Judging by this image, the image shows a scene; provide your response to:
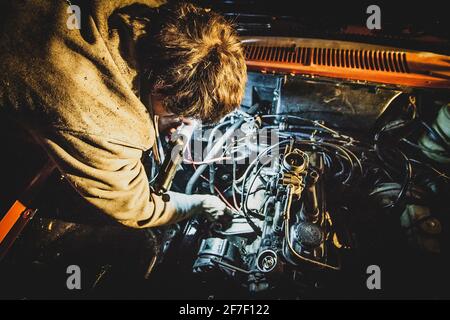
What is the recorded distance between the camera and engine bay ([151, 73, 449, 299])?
1300mm

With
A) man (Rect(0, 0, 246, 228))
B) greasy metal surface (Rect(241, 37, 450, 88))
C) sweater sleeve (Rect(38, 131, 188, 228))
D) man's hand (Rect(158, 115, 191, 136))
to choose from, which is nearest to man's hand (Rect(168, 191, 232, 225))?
sweater sleeve (Rect(38, 131, 188, 228))

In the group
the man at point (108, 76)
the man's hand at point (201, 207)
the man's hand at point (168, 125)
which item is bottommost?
the man's hand at point (201, 207)

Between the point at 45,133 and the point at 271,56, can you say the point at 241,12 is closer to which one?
the point at 271,56

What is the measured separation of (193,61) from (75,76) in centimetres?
45

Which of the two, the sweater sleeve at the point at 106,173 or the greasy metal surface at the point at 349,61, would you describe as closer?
the sweater sleeve at the point at 106,173

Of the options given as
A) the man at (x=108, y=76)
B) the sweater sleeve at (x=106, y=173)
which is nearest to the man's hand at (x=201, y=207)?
the sweater sleeve at (x=106, y=173)

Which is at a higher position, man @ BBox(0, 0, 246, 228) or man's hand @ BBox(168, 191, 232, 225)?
man @ BBox(0, 0, 246, 228)

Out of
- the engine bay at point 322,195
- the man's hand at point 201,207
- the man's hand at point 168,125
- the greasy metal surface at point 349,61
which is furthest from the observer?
the man's hand at point 168,125

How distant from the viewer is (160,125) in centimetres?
207

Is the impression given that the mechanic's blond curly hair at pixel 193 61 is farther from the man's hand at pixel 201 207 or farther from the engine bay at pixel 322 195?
the man's hand at pixel 201 207

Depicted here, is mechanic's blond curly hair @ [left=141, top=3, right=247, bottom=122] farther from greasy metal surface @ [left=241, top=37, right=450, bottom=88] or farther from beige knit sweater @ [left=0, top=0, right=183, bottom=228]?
greasy metal surface @ [left=241, top=37, right=450, bottom=88]

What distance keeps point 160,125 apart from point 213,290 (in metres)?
1.28

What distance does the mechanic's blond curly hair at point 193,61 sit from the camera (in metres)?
1.04

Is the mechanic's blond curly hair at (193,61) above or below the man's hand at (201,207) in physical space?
above
